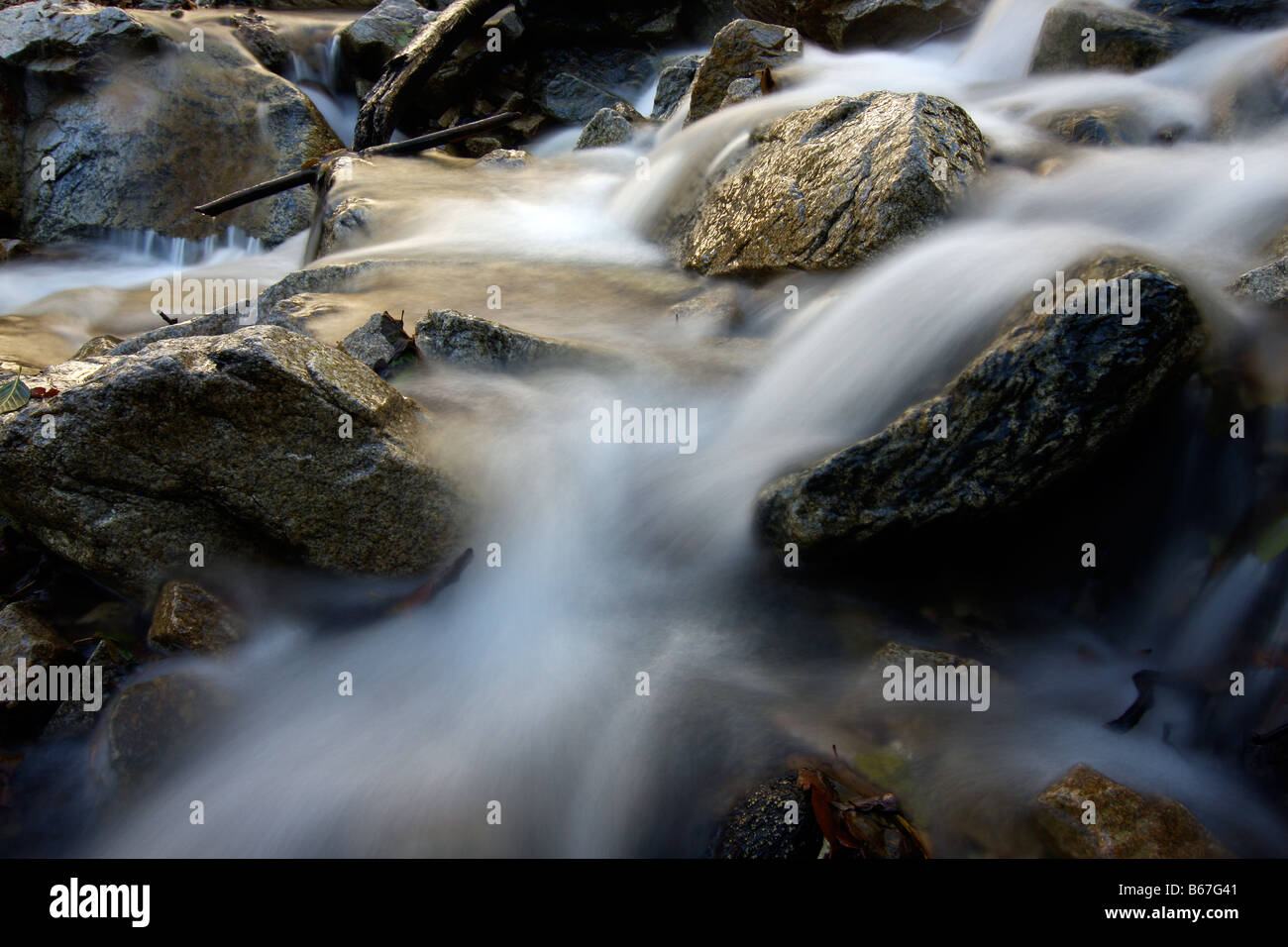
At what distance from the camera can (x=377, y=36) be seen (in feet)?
44.9

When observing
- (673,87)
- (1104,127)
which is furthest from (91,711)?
(673,87)

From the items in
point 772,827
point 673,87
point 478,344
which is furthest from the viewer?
point 673,87

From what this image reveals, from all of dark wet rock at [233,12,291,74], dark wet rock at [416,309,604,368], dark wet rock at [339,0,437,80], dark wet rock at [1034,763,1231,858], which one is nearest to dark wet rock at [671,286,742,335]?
dark wet rock at [416,309,604,368]

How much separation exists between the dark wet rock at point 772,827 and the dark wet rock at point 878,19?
1057 cm

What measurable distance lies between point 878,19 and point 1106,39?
11.9 feet

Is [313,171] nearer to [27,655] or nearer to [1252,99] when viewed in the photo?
[27,655]

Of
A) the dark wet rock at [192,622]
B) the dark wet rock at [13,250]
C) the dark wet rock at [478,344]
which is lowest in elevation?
the dark wet rock at [192,622]

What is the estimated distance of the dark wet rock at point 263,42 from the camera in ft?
43.8

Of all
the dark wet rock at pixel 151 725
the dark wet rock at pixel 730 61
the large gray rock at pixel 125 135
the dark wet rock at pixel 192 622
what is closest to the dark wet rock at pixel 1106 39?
the dark wet rock at pixel 730 61

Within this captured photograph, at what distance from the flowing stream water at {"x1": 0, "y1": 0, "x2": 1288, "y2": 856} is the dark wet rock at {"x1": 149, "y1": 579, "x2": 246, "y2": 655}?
0.10 metres

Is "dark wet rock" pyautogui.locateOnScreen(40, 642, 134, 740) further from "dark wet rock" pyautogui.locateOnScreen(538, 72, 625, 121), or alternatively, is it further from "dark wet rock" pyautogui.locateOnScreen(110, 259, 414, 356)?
"dark wet rock" pyautogui.locateOnScreen(538, 72, 625, 121)

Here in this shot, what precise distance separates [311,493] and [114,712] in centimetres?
117

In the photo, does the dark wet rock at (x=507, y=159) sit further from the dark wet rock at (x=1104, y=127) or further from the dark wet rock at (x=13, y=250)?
the dark wet rock at (x=13, y=250)
